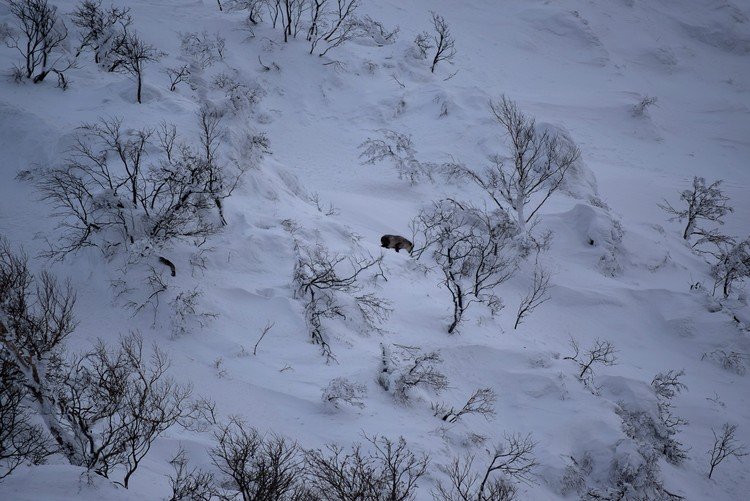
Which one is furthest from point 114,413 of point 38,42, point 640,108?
point 640,108

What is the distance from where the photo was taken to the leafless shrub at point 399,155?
23.3 m

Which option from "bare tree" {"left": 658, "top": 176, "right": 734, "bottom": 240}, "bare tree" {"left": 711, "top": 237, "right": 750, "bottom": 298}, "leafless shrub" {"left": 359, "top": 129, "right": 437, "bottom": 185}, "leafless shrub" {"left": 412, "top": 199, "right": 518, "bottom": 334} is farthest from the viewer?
"leafless shrub" {"left": 359, "top": 129, "right": 437, "bottom": 185}

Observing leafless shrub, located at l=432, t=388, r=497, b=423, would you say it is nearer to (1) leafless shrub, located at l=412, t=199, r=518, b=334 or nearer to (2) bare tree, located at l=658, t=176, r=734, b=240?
(1) leafless shrub, located at l=412, t=199, r=518, b=334

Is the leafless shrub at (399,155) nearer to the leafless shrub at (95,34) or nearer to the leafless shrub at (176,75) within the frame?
the leafless shrub at (176,75)

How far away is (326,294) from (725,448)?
40.6ft

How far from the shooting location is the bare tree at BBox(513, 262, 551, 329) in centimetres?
1679

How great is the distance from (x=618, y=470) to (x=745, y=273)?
1286 centimetres

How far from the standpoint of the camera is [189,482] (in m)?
7.75

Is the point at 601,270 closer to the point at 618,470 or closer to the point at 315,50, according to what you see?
the point at 618,470

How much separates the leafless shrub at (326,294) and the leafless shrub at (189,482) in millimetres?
4470

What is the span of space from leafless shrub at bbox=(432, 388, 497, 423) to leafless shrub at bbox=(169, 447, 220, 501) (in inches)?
230

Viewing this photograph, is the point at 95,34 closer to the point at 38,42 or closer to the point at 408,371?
the point at 38,42

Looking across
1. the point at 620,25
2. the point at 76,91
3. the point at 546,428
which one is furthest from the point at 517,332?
the point at 620,25

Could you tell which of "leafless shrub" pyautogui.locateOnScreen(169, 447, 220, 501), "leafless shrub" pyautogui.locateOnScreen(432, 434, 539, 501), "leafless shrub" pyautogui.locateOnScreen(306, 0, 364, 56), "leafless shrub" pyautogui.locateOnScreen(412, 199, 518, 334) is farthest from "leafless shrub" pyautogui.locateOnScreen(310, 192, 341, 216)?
"leafless shrub" pyautogui.locateOnScreen(306, 0, 364, 56)
